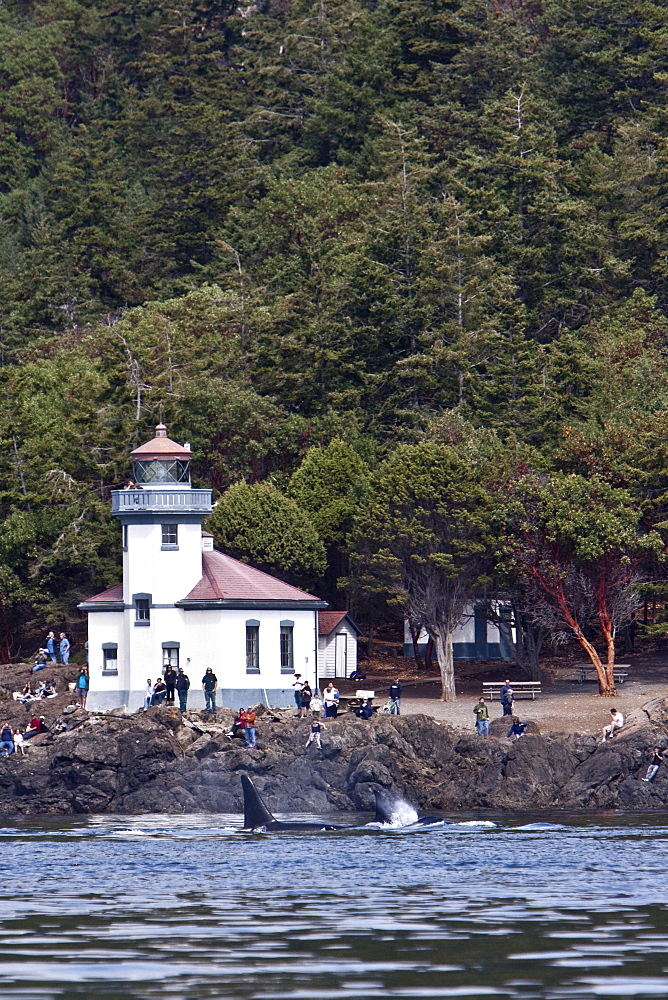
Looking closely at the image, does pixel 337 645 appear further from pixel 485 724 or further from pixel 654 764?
pixel 654 764

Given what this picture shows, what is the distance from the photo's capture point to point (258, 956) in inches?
933

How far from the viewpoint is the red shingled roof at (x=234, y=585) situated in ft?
199

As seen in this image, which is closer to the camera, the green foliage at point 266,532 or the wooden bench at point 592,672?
the wooden bench at point 592,672

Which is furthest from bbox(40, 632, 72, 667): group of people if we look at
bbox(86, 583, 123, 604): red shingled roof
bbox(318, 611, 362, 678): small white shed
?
bbox(318, 611, 362, 678): small white shed

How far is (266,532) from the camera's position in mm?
70562

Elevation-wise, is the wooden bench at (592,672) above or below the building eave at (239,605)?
below

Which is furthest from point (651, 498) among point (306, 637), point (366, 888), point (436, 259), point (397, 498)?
point (366, 888)

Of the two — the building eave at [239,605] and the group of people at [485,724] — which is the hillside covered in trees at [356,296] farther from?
the group of people at [485,724]

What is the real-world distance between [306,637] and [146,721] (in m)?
9.58

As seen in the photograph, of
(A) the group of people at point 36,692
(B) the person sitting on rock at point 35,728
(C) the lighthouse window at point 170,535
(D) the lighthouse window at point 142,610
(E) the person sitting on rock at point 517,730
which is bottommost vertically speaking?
(E) the person sitting on rock at point 517,730

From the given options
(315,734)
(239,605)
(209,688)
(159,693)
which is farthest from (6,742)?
(315,734)

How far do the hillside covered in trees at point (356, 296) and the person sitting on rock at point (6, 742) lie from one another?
54.9 feet

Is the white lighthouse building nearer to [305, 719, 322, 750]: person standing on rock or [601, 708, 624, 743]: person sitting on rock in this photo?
[305, 719, 322, 750]: person standing on rock

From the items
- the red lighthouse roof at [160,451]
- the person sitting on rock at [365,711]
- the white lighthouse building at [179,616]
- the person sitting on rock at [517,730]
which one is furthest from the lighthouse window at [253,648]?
the person sitting on rock at [517,730]
